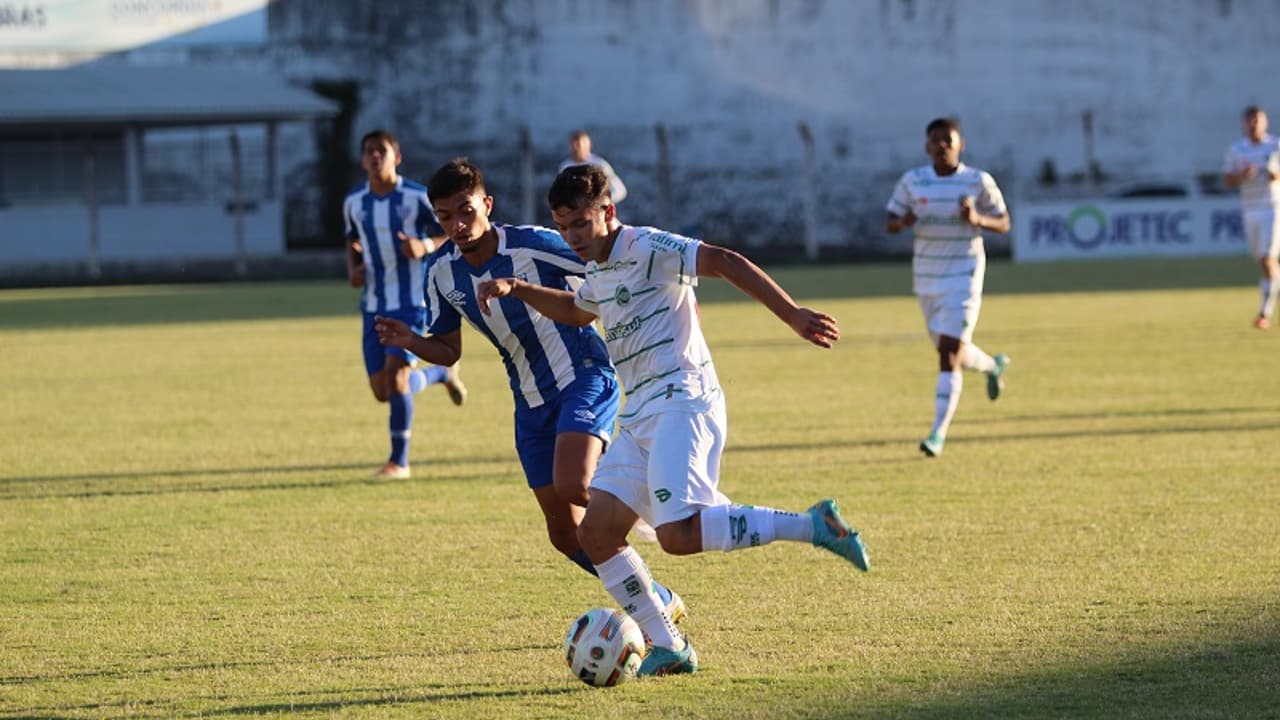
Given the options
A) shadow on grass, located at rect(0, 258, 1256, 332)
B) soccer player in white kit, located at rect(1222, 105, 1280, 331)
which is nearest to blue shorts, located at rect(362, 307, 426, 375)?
soccer player in white kit, located at rect(1222, 105, 1280, 331)

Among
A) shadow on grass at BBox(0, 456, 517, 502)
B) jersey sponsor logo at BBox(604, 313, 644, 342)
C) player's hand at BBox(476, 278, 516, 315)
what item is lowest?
shadow on grass at BBox(0, 456, 517, 502)

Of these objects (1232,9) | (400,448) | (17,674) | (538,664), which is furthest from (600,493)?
(1232,9)

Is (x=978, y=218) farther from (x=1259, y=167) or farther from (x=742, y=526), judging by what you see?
(x=1259, y=167)

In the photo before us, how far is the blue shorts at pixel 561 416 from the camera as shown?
22.9 ft

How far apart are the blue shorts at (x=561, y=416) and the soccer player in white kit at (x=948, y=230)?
5.53 metres

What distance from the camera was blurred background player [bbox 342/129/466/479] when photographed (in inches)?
463

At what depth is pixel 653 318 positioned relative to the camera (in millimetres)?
6504

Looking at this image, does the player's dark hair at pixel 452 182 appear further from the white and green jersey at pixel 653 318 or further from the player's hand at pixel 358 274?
the player's hand at pixel 358 274

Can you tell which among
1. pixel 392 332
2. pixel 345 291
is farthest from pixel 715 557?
pixel 345 291

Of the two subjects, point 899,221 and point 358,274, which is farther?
point 899,221

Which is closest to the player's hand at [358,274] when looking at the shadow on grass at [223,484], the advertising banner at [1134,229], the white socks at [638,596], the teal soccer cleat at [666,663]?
the shadow on grass at [223,484]

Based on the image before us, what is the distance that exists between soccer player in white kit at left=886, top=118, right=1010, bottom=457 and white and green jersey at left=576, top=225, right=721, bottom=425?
6.00 m

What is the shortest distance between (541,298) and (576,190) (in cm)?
45

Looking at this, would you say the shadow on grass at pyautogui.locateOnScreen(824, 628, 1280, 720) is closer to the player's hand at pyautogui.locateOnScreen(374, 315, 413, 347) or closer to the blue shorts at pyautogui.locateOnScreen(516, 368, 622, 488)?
the blue shorts at pyautogui.locateOnScreen(516, 368, 622, 488)
